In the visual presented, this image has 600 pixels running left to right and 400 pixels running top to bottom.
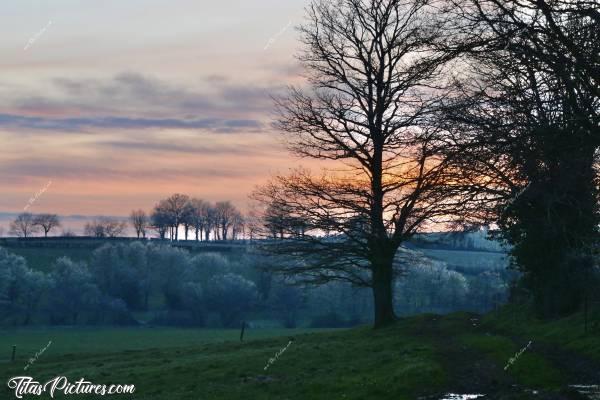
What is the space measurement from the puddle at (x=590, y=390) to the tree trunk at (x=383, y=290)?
2392 centimetres

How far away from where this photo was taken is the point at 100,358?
46094mm

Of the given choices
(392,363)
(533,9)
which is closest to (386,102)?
(392,363)

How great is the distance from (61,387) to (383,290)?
60.4 feet

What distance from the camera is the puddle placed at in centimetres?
1720

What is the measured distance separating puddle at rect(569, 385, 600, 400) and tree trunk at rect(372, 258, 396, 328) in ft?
78.5

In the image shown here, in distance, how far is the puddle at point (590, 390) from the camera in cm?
1720

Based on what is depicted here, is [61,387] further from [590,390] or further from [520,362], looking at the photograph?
[590,390]

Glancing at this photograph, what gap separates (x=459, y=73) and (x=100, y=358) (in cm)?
2621

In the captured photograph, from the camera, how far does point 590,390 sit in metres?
18.3

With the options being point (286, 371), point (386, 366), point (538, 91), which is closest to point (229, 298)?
point (286, 371)

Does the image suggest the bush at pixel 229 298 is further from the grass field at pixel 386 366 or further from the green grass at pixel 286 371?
the green grass at pixel 286 371

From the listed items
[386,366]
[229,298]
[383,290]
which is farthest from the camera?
[229,298]

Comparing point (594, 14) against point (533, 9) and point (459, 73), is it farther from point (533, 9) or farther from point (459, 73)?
point (459, 73)

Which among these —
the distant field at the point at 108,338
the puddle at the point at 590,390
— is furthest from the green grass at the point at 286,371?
the distant field at the point at 108,338
